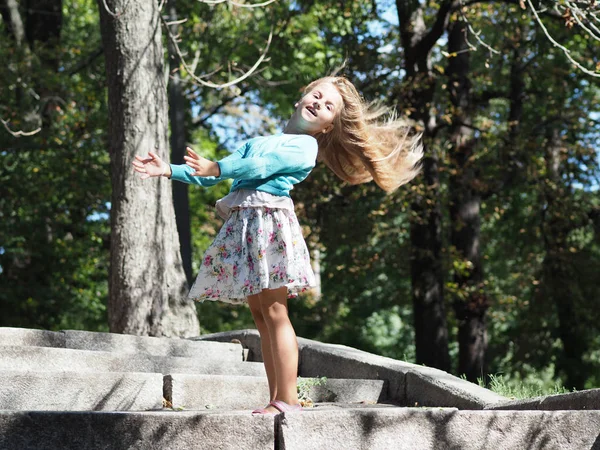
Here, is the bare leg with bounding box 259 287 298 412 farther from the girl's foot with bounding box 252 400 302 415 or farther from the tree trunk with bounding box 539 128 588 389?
the tree trunk with bounding box 539 128 588 389

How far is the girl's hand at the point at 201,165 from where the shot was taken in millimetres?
3875

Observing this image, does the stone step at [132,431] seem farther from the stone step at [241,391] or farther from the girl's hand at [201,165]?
the stone step at [241,391]

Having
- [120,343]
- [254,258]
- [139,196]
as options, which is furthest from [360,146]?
[139,196]

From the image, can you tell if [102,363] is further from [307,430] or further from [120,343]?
A: [307,430]

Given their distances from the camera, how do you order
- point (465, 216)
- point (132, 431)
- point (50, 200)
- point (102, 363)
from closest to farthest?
1. point (132, 431)
2. point (102, 363)
3. point (465, 216)
4. point (50, 200)

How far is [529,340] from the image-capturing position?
19203 mm

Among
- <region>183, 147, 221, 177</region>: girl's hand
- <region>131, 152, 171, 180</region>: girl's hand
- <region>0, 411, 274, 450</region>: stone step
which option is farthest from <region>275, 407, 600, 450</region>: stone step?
<region>131, 152, 171, 180</region>: girl's hand

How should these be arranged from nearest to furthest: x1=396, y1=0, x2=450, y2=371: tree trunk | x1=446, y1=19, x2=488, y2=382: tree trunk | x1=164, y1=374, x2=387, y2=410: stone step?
x1=164, y1=374, x2=387, y2=410: stone step → x1=396, y1=0, x2=450, y2=371: tree trunk → x1=446, y1=19, x2=488, y2=382: tree trunk

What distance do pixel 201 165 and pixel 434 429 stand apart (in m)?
1.49

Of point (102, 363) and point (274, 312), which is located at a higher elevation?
point (274, 312)

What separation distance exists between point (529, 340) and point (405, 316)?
244 inches

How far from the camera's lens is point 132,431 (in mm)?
3346

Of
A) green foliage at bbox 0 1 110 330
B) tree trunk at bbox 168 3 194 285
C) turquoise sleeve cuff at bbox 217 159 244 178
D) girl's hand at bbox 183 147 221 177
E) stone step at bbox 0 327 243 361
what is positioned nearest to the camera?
girl's hand at bbox 183 147 221 177

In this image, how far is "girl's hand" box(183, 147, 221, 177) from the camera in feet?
12.7
